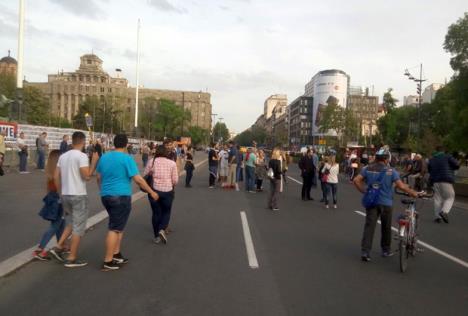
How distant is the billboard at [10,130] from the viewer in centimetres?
2246

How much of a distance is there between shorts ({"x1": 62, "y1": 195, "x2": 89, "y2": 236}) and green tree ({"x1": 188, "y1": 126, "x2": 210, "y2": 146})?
423 feet

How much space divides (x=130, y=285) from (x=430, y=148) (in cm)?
5370

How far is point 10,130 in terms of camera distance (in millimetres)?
23000

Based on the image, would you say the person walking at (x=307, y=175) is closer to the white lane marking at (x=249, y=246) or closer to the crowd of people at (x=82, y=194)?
the white lane marking at (x=249, y=246)

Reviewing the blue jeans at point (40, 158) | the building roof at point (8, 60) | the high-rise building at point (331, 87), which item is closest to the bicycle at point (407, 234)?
the blue jeans at point (40, 158)

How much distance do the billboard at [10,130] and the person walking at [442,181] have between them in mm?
18300

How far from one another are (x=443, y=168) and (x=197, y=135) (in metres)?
130

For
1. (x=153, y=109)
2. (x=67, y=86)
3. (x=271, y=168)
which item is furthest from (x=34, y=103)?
(x=271, y=168)

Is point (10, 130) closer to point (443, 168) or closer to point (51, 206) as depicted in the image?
point (51, 206)

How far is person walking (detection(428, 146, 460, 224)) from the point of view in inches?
489

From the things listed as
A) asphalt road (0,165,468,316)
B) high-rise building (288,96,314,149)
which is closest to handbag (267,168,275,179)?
asphalt road (0,165,468,316)

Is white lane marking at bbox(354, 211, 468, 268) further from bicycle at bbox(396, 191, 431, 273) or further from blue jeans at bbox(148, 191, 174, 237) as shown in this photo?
blue jeans at bbox(148, 191, 174, 237)

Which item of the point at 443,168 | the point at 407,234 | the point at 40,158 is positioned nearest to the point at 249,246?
the point at 407,234

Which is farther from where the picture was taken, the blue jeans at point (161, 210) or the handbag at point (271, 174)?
the handbag at point (271, 174)
